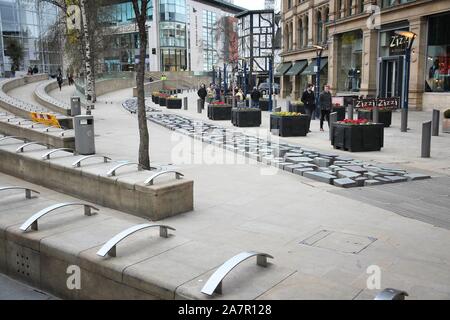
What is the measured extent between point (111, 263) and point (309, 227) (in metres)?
3.20

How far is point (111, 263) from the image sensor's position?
4.04 m

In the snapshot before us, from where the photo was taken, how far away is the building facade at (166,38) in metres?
87.7

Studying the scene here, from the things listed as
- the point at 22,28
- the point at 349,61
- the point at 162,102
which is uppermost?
the point at 22,28

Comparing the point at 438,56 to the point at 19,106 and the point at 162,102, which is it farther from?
the point at 19,106

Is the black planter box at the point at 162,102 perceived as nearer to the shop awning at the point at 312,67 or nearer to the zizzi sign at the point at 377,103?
the shop awning at the point at 312,67

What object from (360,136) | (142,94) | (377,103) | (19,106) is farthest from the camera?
(19,106)

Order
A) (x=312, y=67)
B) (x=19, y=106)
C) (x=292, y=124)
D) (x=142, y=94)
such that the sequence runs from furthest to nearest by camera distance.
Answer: (x=312, y=67), (x=19, y=106), (x=292, y=124), (x=142, y=94)

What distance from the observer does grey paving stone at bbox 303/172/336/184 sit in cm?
927

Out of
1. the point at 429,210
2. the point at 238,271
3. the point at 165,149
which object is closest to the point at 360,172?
the point at 429,210

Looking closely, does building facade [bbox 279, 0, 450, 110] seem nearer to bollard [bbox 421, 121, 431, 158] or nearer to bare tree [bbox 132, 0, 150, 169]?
bollard [bbox 421, 121, 431, 158]

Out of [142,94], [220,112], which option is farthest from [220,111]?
[142,94]

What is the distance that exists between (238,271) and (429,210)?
4.57 meters

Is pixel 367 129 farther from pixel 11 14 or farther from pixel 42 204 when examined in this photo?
pixel 11 14

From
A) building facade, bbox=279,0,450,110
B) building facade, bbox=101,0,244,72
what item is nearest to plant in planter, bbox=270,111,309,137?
building facade, bbox=279,0,450,110
